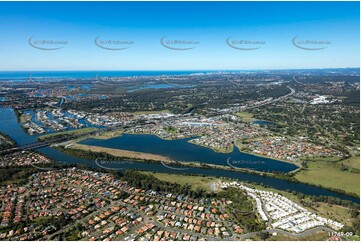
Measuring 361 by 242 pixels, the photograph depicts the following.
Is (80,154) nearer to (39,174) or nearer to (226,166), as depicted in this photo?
(39,174)

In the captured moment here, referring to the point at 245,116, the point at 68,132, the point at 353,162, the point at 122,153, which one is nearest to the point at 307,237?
the point at 353,162

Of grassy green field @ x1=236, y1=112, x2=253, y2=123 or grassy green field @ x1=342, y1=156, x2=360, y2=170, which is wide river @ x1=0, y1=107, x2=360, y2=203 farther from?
grassy green field @ x1=236, y1=112, x2=253, y2=123

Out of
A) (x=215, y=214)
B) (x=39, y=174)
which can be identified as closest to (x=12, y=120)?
(x=39, y=174)

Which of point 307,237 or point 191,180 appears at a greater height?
point 191,180

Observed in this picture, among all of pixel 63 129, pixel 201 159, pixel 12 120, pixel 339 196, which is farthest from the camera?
pixel 12 120

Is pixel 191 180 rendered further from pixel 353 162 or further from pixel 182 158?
pixel 353 162
